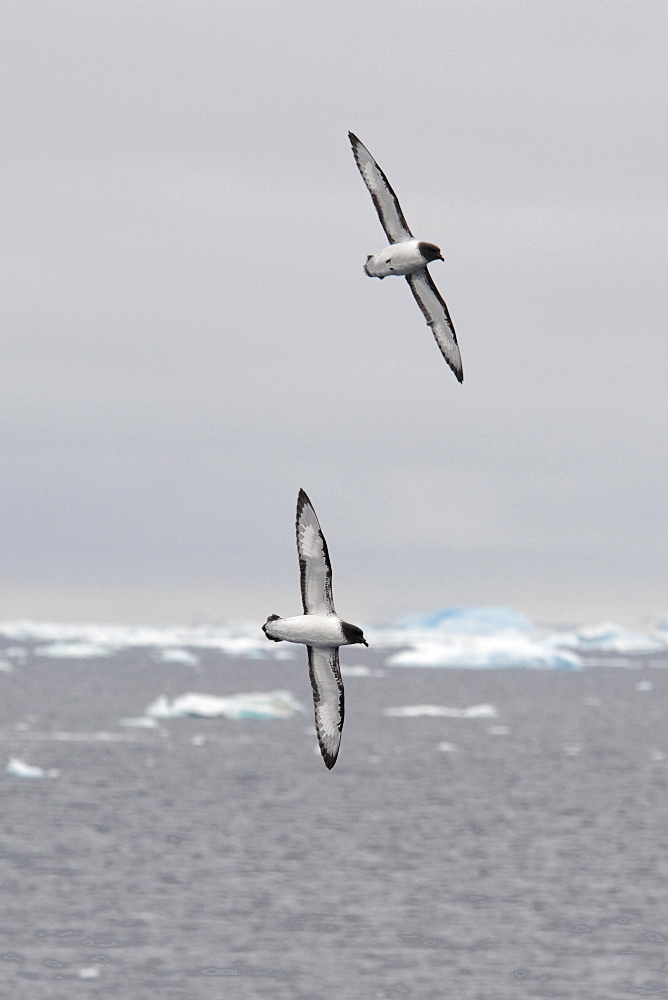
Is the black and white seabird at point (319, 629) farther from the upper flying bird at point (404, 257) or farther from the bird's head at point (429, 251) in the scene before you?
the bird's head at point (429, 251)

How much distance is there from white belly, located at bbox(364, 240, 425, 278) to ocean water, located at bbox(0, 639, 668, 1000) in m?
82.0

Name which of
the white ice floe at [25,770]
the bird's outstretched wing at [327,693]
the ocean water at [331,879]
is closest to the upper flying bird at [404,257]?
the bird's outstretched wing at [327,693]

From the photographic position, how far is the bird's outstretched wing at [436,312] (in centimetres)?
1022

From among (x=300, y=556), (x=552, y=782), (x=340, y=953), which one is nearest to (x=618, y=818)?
(x=552, y=782)

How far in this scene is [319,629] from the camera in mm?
8656

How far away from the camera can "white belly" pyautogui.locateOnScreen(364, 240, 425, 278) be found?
1012 cm

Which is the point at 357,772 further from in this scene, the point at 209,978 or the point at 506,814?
the point at 209,978

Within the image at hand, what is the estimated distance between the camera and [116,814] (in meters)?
145

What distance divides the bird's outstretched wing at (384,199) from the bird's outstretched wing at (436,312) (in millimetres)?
314

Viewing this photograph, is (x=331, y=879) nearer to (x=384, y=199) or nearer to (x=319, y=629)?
(x=384, y=199)

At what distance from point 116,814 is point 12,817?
32.3 feet

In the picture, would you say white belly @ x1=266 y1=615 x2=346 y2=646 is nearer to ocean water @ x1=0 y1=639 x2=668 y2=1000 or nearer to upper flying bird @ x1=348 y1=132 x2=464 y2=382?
upper flying bird @ x1=348 y1=132 x2=464 y2=382

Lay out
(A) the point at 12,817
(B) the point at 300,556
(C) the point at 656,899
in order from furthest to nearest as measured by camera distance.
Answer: (A) the point at 12,817 → (C) the point at 656,899 → (B) the point at 300,556

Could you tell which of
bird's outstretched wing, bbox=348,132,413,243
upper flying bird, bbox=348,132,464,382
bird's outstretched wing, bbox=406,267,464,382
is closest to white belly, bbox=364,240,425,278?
upper flying bird, bbox=348,132,464,382
